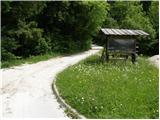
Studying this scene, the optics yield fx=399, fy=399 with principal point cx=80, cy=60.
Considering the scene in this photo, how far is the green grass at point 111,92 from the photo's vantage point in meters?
11.1

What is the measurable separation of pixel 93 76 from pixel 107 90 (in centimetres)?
327

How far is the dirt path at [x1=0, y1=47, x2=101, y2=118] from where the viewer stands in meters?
11.6

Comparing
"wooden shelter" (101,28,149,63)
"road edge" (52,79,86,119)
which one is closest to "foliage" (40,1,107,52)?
"wooden shelter" (101,28,149,63)

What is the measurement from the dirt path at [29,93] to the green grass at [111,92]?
1.86 ft

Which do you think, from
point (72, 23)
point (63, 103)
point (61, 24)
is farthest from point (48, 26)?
point (63, 103)

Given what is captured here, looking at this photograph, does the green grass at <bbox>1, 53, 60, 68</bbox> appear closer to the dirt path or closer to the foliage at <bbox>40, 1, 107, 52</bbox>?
the dirt path

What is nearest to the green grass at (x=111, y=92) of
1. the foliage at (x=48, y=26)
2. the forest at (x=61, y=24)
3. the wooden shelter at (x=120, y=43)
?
the wooden shelter at (x=120, y=43)

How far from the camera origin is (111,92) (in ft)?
43.3

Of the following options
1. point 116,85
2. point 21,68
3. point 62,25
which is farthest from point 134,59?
point 62,25

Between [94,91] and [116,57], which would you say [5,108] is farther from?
[116,57]

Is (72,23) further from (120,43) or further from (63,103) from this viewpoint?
(63,103)

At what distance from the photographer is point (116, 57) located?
75.2 ft

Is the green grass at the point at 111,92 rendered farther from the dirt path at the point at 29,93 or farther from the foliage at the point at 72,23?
the foliage at the point at 72,23

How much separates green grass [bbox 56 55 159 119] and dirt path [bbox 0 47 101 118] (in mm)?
567
